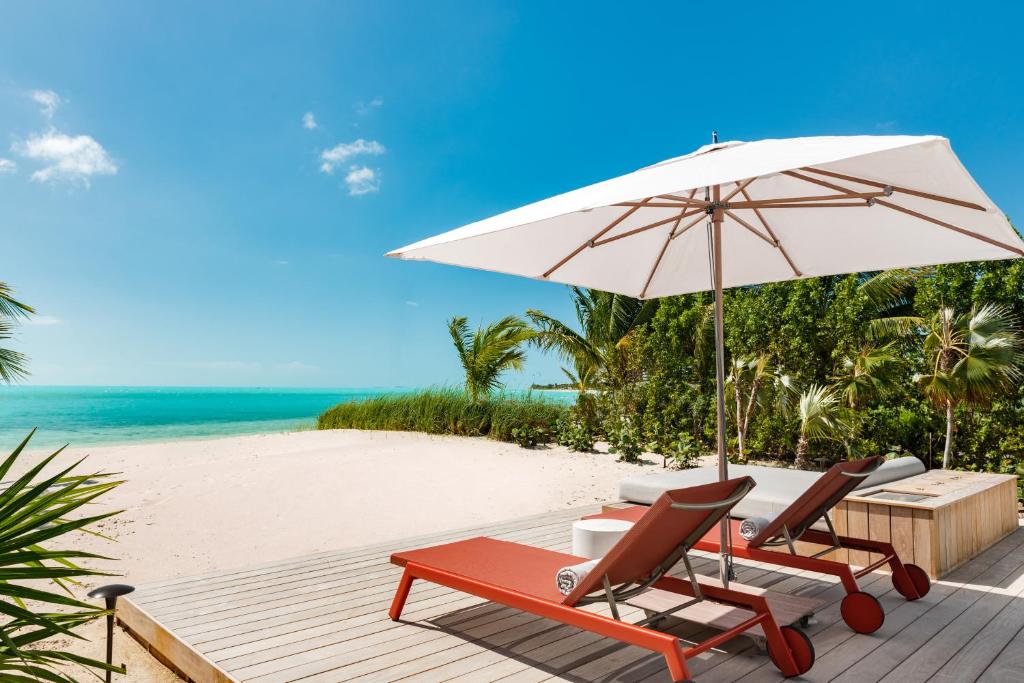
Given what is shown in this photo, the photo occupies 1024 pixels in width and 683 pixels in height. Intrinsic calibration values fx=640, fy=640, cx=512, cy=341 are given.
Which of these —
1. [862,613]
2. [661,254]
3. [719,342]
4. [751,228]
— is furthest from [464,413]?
[862,613]

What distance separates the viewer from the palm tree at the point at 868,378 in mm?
8219

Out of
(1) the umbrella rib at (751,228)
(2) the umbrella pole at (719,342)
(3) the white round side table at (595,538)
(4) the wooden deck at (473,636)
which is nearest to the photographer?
(4) the wooden deck at (473,636)

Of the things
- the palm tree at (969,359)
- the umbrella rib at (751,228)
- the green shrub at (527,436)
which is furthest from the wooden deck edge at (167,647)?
the green shrub at (527,436)

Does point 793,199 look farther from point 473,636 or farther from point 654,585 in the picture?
point 473,636

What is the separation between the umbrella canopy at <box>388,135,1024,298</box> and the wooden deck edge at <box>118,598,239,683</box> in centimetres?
197

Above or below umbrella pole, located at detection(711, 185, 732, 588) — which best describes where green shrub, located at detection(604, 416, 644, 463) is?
below

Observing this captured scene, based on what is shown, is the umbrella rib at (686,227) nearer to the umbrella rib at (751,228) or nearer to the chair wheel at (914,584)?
the umbrella rib at (751,228)

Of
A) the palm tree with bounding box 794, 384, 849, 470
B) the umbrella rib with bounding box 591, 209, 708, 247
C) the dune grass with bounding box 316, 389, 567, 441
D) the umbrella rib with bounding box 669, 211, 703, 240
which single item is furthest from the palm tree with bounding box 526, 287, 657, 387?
the umbrella rib with bounding box 591, 209, 708, 247

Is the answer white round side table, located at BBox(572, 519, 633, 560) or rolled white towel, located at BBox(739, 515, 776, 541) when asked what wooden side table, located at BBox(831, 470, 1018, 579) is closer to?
rolled white towel, located at BBox(739, 515, 776, 541)

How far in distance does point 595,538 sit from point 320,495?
22.6ft

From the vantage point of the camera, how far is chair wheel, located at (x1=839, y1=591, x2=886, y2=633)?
9.60 feet

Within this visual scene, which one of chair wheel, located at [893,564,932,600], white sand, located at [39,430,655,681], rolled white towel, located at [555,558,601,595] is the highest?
rolled white towel, located at [555,558,601,595]

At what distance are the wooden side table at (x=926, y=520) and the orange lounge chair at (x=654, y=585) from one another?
174cm

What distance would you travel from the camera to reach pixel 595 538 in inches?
114
